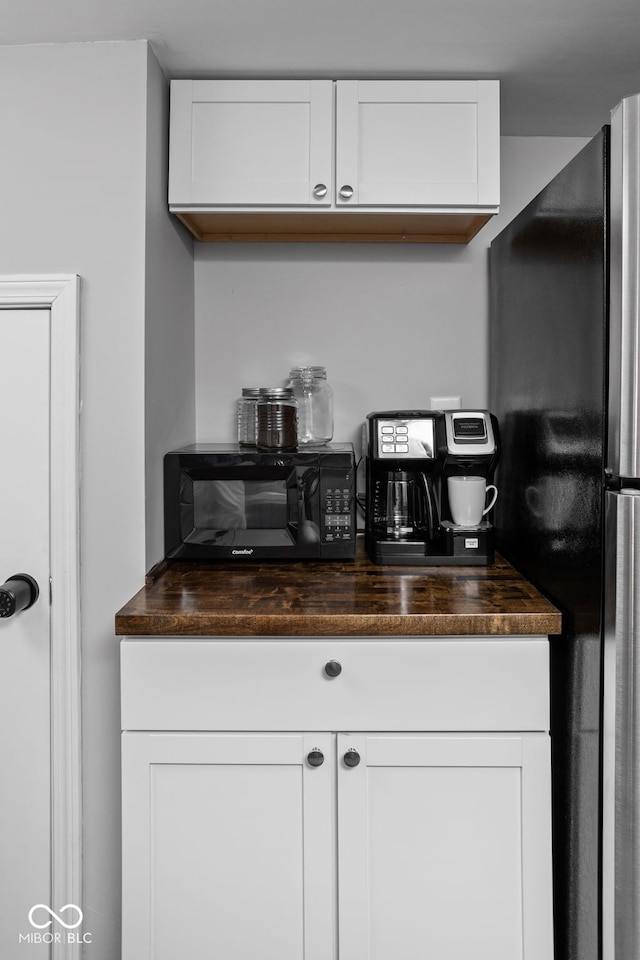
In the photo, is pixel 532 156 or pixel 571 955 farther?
pixel 532 156

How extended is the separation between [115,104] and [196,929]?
1802mm

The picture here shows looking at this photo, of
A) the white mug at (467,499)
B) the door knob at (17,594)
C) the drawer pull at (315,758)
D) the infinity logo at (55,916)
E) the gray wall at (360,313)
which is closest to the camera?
the drawer pull at (315,758)

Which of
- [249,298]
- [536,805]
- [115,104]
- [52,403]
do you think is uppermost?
[115,104]

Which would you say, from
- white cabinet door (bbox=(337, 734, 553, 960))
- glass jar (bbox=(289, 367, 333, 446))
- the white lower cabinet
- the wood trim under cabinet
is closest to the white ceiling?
the wood trim under cabinet

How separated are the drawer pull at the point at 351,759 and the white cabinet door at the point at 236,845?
3 centimetres

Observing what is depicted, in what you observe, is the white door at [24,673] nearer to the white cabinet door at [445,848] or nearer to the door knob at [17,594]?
the door knob at [17,594]

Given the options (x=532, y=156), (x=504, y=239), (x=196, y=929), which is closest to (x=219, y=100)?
(x=504, y=239)

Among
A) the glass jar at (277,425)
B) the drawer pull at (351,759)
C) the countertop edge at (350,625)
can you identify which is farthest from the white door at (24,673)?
the drawer pull at (351,759)

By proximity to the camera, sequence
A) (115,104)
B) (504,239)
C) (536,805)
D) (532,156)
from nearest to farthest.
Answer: (536,805) → (115,104) → (504,239) → (532,156)

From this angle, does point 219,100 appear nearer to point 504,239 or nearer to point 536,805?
point 504,239

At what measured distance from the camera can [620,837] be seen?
1.32 m

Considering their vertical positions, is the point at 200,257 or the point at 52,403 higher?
the point at 200,257


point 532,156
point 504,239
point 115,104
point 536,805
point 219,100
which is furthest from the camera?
point 532,156

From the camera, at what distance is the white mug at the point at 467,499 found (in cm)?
183
